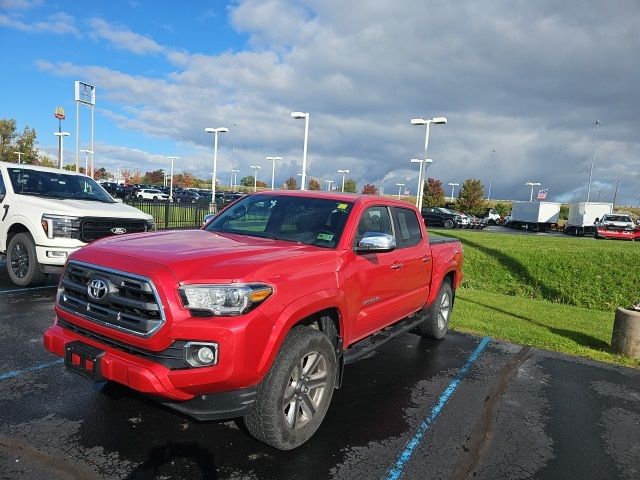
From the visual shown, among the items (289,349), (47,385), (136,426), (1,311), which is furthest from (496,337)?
(1,311)

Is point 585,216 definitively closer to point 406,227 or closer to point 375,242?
point 406,227

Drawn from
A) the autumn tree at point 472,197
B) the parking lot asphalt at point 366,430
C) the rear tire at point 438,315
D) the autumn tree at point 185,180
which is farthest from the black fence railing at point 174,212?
the autumn tree at point 185,180

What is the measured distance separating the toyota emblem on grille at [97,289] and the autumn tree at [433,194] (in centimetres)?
6193

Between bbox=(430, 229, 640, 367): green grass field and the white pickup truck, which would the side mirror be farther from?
the white pickup truck

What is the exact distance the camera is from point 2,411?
368 centimetres

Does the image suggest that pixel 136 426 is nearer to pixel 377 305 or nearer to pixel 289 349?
pixel 289 349

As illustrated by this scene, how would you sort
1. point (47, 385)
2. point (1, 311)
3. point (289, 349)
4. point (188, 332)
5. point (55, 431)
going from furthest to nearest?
point (1, 311) → point (47, 385) → point (55, 431) → point (289, 349) → point (188, 332)

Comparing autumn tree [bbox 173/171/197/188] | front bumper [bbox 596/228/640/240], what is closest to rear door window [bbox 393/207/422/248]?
front bumper [bbox 596/228/640/240]

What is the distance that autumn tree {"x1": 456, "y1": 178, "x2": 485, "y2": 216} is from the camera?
60000 millimetres

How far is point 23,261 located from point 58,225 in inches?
40.8

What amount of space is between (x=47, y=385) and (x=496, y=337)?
594cm

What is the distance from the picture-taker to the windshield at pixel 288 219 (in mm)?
4234

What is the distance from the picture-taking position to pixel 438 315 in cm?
654

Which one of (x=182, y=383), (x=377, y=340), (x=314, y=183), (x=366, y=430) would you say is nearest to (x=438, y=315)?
(x=377, y=340)
